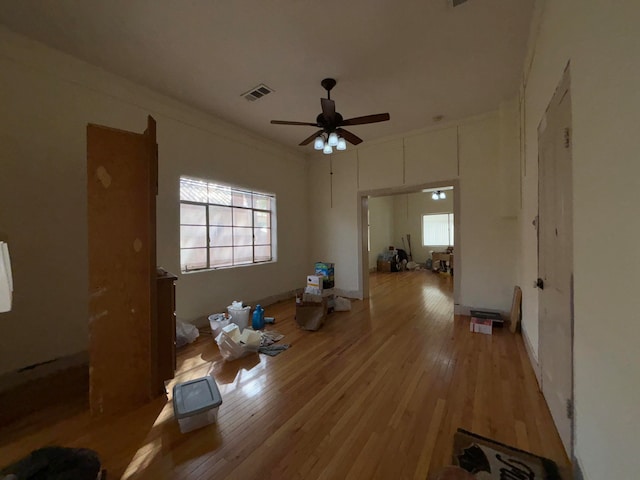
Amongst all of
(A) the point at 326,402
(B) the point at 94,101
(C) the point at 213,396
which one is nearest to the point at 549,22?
(A) the point at 326,402

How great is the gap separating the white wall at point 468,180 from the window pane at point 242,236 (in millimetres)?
2127

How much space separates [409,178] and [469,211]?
1.16 metres

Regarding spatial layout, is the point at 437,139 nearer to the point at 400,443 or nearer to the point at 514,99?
the point at 514,99

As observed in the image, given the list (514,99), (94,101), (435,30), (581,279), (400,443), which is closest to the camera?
(581,279)

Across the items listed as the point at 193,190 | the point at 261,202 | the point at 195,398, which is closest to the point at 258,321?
the point at 195,398

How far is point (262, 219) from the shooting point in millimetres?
5004

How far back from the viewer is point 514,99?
346 cm

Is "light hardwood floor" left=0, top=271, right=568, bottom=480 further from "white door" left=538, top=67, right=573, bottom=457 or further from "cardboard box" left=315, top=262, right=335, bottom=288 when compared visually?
"cardboard box" left=315, top=262, right=335, bottom=288

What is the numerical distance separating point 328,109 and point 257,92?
1.16m

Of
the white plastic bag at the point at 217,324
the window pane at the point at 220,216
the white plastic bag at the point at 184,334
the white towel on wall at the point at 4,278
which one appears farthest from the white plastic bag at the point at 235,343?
the white towel on wall at the point at 4,278

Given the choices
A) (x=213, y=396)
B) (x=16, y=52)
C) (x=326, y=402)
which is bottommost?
(x=326, y=402)

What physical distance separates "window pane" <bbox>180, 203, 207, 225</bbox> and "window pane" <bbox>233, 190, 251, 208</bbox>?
2.08 feet

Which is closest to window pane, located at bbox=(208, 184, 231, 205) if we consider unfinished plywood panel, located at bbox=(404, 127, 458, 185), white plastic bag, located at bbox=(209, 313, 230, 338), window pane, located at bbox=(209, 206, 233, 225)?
window pane, located at bbox=(209, 206, 233, 225)

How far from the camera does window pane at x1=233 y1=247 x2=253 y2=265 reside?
14.6 feet
